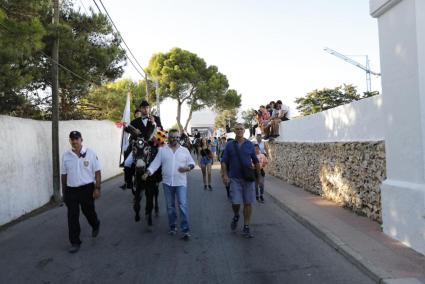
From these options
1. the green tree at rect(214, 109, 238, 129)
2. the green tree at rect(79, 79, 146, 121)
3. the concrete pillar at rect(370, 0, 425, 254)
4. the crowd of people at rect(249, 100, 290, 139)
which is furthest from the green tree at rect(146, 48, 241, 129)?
the concrete pillar at rect(370, 0, 425, 254)

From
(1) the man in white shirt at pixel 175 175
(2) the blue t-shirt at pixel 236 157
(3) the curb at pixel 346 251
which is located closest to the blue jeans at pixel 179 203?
(1) the man in white shirt at pixel 175 175

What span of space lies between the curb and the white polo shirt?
154 inches

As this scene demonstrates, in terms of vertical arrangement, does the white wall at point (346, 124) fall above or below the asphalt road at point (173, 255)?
above

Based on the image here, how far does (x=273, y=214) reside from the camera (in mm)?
11070

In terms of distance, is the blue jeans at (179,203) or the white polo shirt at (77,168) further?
the blue jeans at (179,203)

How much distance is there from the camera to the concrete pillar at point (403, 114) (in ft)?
22.0

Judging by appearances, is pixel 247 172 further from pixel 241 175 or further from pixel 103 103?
pixel 103 103

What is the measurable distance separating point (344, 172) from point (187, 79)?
4546 cm

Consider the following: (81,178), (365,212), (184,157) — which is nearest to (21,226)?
(81,178)

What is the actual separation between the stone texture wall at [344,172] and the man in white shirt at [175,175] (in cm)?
340

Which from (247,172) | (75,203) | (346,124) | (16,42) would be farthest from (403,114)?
(16,42)

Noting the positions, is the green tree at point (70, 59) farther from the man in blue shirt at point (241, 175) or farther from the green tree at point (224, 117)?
the green tree at point (224, 117)

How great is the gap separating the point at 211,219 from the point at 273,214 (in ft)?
5.16

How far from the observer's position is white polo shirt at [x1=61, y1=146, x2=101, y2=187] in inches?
306
